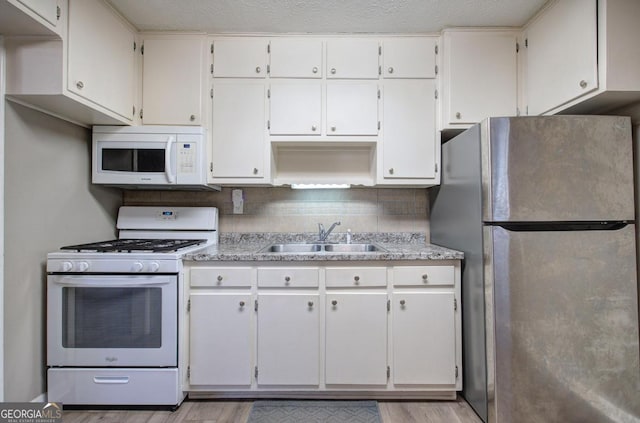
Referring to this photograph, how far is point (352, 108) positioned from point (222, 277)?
144cm

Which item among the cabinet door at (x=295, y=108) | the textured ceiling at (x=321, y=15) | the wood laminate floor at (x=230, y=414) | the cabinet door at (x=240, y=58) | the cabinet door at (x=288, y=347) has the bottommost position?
the wood laminate floor at (x=230, y=414)

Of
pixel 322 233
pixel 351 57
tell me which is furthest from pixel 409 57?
pixel 322 233

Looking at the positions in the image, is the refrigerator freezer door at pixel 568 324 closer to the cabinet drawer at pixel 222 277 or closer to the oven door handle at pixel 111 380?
the cabinet drawer at pixel 222 277

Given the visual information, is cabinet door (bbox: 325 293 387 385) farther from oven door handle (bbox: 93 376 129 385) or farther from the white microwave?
the white microwave

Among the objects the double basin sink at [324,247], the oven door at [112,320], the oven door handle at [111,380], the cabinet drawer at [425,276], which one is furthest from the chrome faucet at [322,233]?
the oven door handle at [111,380]

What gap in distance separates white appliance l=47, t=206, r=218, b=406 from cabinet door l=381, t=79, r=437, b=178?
5.17 feet

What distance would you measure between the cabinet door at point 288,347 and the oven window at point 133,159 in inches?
48.5

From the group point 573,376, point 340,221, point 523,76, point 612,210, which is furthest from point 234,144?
point 573,376

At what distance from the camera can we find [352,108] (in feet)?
7.07

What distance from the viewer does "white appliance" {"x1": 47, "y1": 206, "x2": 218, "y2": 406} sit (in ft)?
5.64

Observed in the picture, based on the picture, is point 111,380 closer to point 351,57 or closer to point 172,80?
point 172,80

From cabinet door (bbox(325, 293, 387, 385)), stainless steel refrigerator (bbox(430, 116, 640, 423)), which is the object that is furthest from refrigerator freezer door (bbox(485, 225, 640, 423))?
cabinet door (bbox(325, 293, 387, 385))

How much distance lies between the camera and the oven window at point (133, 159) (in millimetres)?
2084

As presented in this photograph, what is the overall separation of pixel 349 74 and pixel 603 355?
2.20 m
